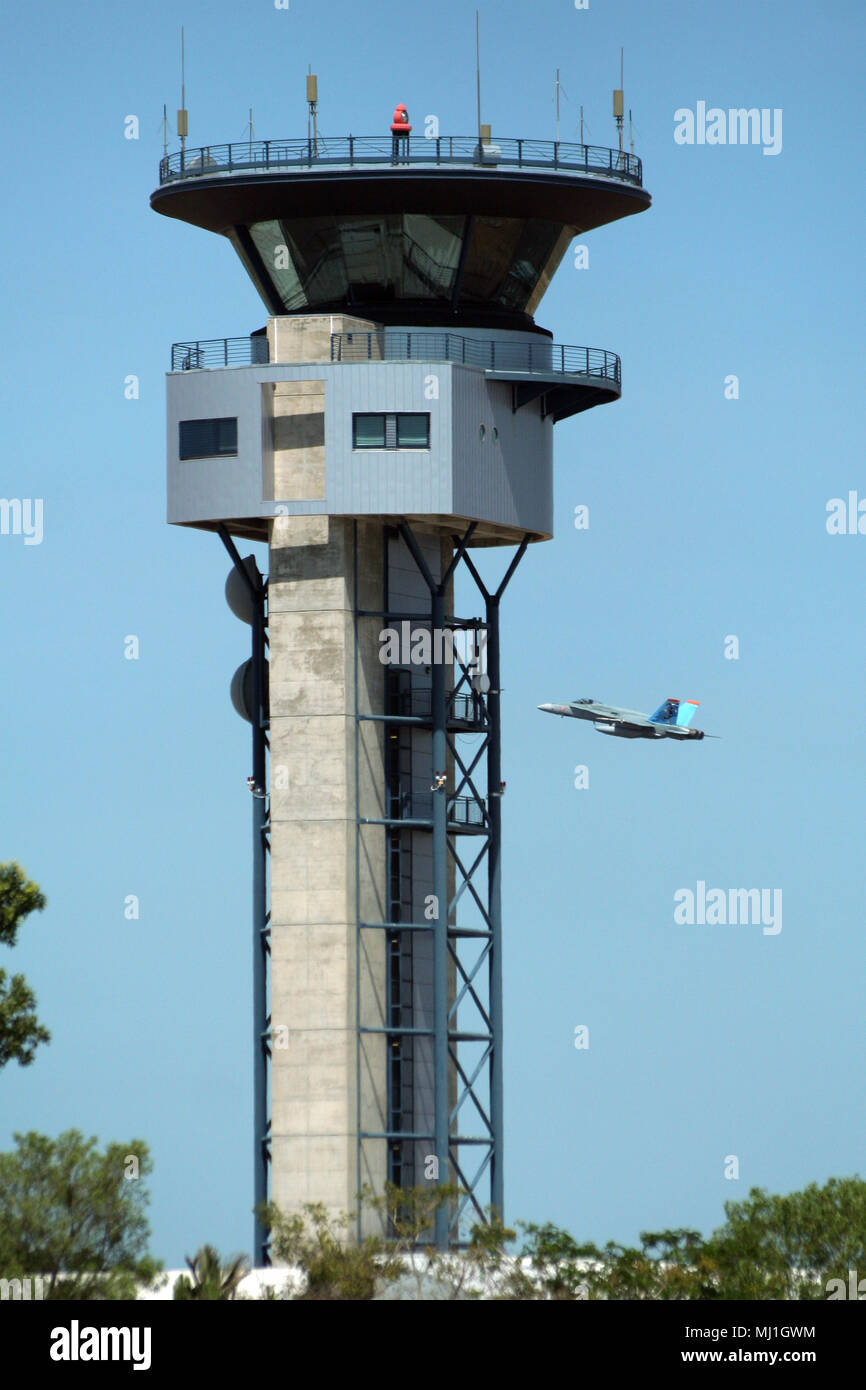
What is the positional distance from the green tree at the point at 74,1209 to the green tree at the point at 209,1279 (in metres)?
Answer: 3.94

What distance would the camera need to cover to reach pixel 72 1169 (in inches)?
3408

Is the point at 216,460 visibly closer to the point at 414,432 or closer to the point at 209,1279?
the point at 414,432

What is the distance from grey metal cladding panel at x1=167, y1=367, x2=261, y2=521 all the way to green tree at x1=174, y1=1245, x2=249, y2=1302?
22827 mm

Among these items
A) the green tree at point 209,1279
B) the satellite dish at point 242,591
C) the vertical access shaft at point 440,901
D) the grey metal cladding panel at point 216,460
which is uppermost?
the grey metal cladding panel at point 216,460

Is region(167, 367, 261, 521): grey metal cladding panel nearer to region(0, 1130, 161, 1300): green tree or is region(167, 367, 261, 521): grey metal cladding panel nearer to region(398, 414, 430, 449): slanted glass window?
region(398, 414, 430, 449): slanted glass window

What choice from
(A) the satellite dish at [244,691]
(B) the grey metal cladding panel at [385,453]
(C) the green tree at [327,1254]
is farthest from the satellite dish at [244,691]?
(C) the green tree at [327,1254]

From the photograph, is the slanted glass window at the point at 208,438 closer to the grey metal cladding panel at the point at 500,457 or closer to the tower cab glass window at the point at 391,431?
the tower cab glass window at the point at 391,431

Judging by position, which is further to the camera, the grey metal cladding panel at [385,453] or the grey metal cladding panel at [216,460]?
the grey metal cladding panel at [216,460]

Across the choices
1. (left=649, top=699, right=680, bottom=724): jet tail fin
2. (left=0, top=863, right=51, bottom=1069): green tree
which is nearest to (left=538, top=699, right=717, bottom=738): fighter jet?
(left=649, top=699, right=680, bottom=724): jet tail fin

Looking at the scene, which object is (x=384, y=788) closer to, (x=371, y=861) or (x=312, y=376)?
(x=371, y=861)

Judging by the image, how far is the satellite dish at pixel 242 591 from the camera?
108 meters

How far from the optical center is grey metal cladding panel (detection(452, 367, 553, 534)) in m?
104
